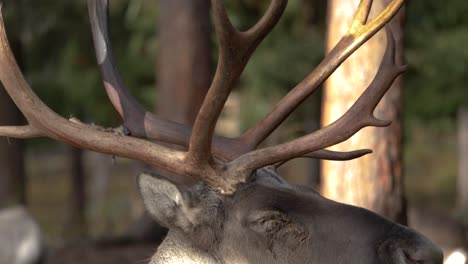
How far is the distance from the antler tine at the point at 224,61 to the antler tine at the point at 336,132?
0.18m

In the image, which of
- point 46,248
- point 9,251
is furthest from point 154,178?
point 46,248

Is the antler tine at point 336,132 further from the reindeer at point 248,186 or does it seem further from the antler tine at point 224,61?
the antler tine at point 224,61

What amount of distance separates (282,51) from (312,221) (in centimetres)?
1047

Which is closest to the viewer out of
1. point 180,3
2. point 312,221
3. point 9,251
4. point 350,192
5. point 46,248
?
point 312,221

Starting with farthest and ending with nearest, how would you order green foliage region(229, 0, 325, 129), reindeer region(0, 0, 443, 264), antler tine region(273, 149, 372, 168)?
1. green foliage region(229, 0, 325, 129)
2. antler tine region(273, 149, 372, 168)
3. reindeer region(0, 0, 443, 264)

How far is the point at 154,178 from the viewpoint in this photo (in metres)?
4.45

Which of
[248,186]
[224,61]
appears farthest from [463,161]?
[224,61]

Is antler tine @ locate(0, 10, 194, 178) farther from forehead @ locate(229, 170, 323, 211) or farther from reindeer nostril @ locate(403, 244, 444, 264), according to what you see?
reindeer nostril @ locate(403, 244, 444, 264)

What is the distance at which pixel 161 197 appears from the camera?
446 centimetres

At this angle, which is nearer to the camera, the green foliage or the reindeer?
the reindeer

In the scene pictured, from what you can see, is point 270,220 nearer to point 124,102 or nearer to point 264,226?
point 264,226

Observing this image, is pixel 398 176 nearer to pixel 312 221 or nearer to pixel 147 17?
pixel 312 221

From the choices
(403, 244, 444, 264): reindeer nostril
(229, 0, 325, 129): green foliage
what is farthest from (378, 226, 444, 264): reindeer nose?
(229, 0, 325, 129): green foliage

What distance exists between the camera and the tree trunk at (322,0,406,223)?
20.1ft
